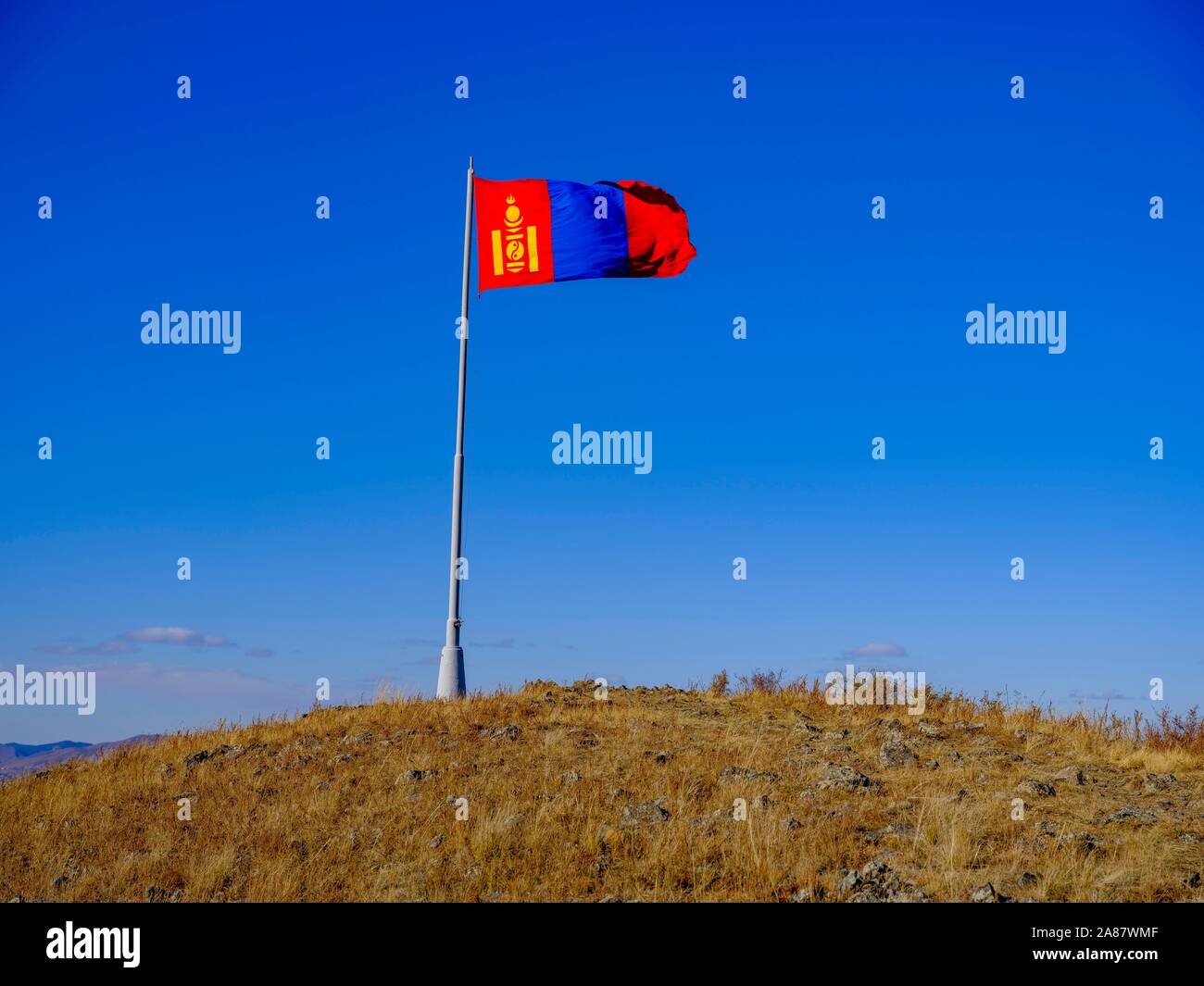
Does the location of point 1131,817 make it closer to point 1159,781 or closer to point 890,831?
point 1159,781

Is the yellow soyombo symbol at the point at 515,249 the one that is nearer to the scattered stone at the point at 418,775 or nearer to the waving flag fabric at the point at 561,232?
the waving flag fabric at the point at 561,232

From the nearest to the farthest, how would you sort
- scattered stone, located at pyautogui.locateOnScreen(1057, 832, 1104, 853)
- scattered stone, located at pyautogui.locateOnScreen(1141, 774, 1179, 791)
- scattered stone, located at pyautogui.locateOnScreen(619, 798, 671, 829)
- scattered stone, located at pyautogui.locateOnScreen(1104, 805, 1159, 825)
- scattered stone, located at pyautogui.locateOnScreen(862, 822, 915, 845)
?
scattered stone, located at pyautogui.locateOnScreen(1057, 832, 1104, 853), scattered stone, located at pyautogui.locateOnScreen(862, 822, 915, 845), scattered stone, located at pyautogui.locateOnScreen(619, 798, 671, 829), scattered stone, located at pyautogui.locateOnScreen(1104, 805, 1159, 825), scattered stone, located at pyautogui.locateOnScreen(1141, 774, 1179, 791)

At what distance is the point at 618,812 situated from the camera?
1221 cm

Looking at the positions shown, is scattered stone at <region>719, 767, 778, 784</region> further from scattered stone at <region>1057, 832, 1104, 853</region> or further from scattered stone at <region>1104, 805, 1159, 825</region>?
scattered stone at <region>1104, 805, 1159, 825</region>

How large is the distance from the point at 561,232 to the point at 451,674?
8.91m

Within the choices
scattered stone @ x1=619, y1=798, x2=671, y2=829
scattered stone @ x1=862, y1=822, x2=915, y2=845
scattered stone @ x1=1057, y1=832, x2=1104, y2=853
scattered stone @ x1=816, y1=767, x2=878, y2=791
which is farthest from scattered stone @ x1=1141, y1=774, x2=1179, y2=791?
scattered stone @ x1=619, y1=798, x2=671, y2=829

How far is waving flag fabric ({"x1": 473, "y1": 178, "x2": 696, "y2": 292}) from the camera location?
21.1 metres

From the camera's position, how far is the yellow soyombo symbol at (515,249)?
21062 millimetres

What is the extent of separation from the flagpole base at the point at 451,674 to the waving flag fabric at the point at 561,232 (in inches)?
279

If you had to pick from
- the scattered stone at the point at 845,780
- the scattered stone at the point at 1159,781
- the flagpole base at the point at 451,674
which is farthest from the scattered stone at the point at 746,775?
the flagpole base at the point at 451,674

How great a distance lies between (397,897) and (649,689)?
11.4 meters

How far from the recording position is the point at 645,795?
1288cm

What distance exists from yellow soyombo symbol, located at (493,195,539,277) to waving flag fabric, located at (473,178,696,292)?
0.06 feet

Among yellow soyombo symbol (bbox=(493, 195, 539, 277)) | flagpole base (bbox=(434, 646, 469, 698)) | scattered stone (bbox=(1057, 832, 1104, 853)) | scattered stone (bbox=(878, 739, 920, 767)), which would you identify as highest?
yellow soyombo symbol (bbox=(493, 195, 539, 277))
